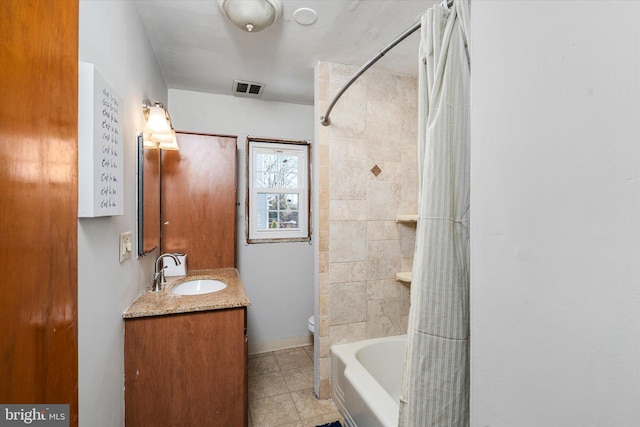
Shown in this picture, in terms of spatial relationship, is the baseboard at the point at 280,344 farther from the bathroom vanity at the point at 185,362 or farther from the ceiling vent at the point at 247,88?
the ceiling vent at the point at 247,88

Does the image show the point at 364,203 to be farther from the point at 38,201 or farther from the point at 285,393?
the point at 38,201

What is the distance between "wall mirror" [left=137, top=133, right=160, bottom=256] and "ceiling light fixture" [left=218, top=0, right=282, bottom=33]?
82 cm

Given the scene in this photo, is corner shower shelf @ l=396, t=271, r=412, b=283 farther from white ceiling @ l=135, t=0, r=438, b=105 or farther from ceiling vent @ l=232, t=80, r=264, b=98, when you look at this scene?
ceiling vent @ l=232, t=80, r=264, b=98

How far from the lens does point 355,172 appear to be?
215 cm

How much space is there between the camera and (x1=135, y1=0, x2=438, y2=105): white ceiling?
1.56 m

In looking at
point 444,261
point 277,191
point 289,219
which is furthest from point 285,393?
point 444,261

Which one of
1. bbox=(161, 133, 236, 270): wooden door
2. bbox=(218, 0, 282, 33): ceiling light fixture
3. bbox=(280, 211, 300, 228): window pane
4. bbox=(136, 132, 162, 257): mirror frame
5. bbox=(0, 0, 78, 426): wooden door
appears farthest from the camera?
bbox=(280, 211, 300, 228): window pane

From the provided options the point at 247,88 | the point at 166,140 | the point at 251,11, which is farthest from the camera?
the point at 247,88

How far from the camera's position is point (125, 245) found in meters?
1.35

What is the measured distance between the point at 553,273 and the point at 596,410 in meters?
0.17

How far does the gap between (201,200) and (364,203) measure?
4.50 ft

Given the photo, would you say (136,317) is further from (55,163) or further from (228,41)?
(228,41)

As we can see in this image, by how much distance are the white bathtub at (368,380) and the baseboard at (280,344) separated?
0.90 m

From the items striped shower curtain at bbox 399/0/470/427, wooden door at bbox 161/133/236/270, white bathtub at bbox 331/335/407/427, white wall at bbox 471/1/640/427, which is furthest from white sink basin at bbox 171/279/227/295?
white wall at bbox 471/1/640/427
